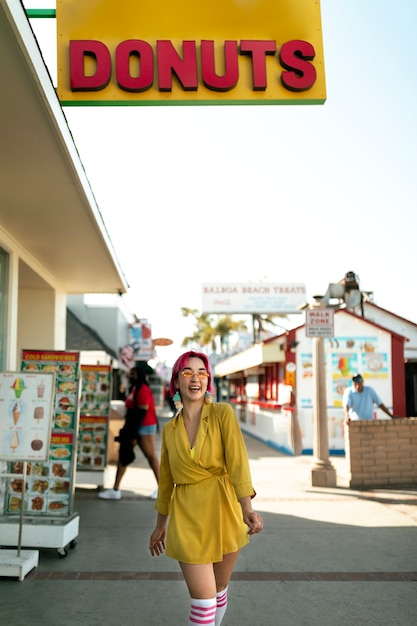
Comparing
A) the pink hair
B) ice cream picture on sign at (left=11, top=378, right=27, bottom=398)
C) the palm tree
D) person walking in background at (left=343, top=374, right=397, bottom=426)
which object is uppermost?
the palm tree

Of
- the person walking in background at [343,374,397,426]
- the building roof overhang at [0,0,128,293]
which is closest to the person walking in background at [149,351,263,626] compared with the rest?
the building roof overhang at [0,0,128,293]

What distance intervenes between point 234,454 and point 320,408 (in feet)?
24.0

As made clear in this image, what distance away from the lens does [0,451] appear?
549 cm

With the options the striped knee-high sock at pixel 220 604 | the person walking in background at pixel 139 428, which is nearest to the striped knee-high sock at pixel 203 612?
the striped knee-high sock at pixel 220 604

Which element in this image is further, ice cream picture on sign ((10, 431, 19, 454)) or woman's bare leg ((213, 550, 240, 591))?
ice cream picture on sign ((10, 431, 19, 454))

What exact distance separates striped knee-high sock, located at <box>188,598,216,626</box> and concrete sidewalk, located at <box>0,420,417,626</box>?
1232mm

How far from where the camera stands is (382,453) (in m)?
9.75

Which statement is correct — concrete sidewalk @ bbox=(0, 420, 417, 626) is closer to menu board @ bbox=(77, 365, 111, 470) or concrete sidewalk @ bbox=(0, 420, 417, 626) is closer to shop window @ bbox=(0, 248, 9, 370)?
menu board @ bbox=(77, 365, 111, 470)

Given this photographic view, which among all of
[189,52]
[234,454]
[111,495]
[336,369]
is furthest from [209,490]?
[336,369]

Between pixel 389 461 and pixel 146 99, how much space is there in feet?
22.9

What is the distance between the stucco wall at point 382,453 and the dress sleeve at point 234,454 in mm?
6638

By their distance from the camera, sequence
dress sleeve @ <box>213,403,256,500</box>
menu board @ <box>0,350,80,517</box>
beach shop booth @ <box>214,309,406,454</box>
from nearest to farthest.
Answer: dress sleeve @ <box>213,403,256,500</box> < menu board @ <box>0,350,80,517</box> < beach shop booth @ <box>214,309,406,454</box>

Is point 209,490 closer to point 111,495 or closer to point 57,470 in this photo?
point 57,470

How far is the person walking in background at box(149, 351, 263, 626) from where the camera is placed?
125 inches
